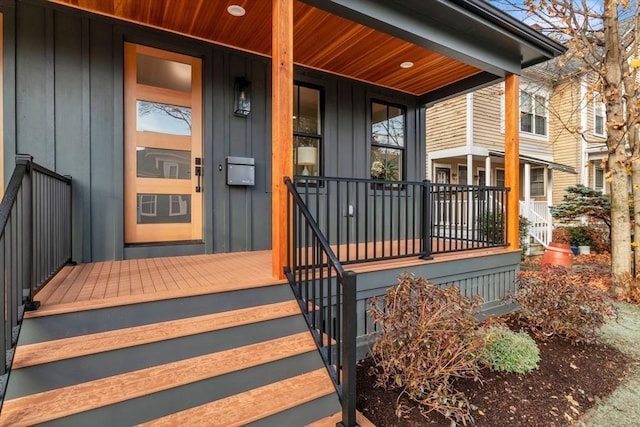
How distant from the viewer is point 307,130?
4.87 m

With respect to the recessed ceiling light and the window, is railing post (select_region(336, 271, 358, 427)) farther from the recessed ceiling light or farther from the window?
the window

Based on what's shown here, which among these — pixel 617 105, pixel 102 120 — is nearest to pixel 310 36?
pixel 102 120

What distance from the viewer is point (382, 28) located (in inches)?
132

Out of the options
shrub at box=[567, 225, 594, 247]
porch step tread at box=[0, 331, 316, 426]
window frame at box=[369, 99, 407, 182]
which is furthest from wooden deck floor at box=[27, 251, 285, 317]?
shrub at box=[567, 225, 594, 247]

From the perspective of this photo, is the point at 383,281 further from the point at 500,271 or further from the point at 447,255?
the point at 500,271

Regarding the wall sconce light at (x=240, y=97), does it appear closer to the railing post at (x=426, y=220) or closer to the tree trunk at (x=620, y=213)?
the railing post at (x=426, y=220)

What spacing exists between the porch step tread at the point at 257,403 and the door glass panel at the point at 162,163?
2.75 metres

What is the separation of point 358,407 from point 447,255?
2.35 meters

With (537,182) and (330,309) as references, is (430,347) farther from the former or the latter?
(537,182)

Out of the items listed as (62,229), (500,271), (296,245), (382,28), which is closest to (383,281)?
(296,245)

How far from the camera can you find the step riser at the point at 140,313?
185cm

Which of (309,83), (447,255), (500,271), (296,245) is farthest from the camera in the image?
(309,83)

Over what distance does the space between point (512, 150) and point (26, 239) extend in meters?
5.29

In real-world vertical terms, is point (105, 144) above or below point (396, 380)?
above
